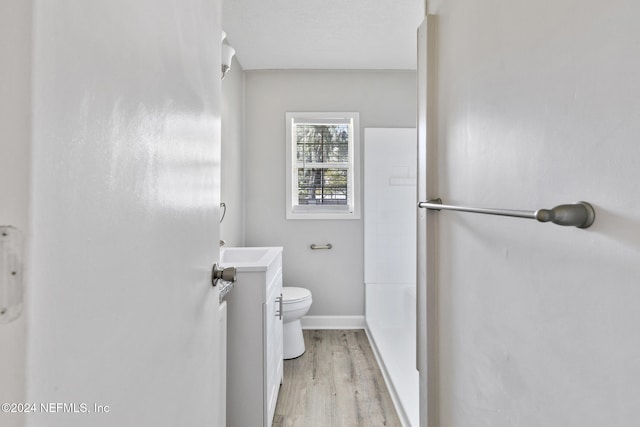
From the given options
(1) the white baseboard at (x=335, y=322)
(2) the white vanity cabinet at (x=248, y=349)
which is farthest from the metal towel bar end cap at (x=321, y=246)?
(2) the white vanity cabinet at (x=248, y=349)

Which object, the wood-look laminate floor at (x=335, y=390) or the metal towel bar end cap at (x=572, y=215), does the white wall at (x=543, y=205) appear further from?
the wood-look laminate floor at (x=335, y=390)

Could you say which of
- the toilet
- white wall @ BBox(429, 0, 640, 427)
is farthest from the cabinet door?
white wall @ BBox(429, 0, 640, 427)

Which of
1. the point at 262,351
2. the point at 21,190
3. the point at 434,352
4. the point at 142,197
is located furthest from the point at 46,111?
the point at 262,351

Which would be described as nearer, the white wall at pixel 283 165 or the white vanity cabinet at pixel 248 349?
the white vanity cabinet at pixel 248 349

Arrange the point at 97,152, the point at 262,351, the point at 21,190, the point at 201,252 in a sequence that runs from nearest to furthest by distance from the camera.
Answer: the point at 21,190
the point at 97,152
the point at 201,252
the point at 262,351

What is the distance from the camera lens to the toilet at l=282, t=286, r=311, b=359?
8.07 ft

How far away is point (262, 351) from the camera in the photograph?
161 centimetres

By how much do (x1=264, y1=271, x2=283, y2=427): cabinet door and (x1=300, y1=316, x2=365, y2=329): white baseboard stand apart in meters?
1.07

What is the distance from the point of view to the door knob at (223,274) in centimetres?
93

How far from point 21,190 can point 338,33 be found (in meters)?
2.58

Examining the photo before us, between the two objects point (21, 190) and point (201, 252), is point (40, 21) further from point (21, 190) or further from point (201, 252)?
point (201, 252)

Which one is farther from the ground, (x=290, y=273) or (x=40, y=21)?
(x=40, y=21)

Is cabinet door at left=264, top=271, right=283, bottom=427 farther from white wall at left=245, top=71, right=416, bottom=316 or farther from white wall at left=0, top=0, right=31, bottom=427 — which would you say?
white wall at left=0, top=0, right=31, bottom=427

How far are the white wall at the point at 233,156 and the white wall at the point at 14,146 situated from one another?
2.21m
